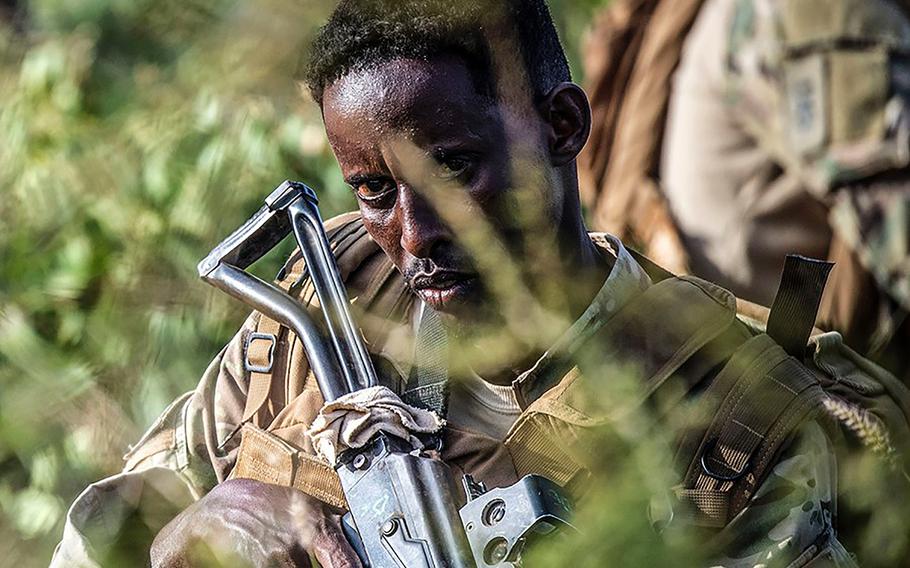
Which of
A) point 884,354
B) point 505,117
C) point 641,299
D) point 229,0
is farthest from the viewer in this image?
point 884,354

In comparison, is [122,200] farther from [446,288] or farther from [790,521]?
[790,521]

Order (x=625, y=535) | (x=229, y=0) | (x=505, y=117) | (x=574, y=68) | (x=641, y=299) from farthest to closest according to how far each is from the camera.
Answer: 1. (x=574, y=68)
2. (x=229, y=0)
3. (x=641, y=299)
4. (x=505, y=117)
5. (x=625, y=535)

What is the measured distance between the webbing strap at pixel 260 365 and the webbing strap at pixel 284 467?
0.20 feet

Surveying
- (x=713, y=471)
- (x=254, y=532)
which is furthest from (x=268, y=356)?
(x=713, y=471)

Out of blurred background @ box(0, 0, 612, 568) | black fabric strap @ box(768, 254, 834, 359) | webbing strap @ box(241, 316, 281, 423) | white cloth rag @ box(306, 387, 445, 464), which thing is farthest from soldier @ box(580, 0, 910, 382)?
white cloth rag @ box(306, 387, 445, 464)

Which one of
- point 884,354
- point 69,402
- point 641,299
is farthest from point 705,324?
point 884,354

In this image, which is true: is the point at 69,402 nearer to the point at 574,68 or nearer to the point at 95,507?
the point at 95,507

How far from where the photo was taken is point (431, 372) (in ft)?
8.85

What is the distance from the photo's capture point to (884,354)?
4.72m

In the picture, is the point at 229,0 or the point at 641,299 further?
the point at 229,0

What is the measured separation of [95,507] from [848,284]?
2533 millimetres

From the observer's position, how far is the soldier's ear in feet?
8.55

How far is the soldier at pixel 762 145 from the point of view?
468 centimetres

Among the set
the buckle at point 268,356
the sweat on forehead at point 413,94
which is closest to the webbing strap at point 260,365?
the buckle at point 268,356
